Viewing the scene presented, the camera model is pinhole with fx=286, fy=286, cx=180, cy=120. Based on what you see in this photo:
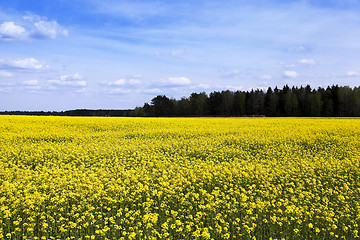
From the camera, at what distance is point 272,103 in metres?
86.6

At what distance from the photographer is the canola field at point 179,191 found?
6.99 meters

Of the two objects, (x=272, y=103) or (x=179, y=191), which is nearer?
(x=179, y=191)

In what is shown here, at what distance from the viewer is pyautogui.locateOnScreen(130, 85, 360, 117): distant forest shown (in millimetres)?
81875

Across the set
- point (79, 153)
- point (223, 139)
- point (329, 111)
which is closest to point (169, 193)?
point (79, 153)

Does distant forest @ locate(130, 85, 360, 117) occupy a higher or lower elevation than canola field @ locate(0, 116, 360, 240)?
higher

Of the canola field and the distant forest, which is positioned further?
the distant forest

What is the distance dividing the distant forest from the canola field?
6101cm

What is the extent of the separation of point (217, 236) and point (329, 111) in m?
84.6

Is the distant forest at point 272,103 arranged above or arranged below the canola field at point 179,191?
above

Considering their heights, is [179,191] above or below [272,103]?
below

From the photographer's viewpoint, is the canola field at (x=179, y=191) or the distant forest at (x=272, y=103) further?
the distant forest at (x=272, y=103)

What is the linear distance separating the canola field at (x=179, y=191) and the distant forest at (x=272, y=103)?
2402 inches

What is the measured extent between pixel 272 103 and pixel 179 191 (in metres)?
81.8

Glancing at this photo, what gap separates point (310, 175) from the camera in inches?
494
